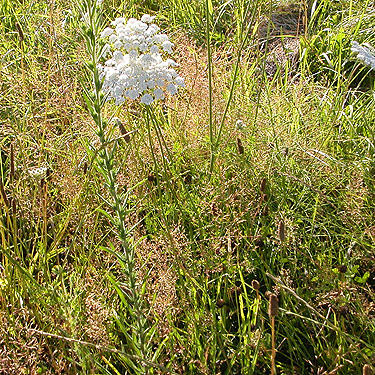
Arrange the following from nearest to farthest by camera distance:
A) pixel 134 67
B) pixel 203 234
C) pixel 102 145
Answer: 1. pixel 102 145
2. pixel 134 67
3. pixel 203 234

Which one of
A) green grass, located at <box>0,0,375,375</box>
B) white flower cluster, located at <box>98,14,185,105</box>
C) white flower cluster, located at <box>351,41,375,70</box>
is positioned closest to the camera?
white flower cluster, located at <box>98,14,185,105</box>

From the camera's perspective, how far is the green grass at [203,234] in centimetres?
157

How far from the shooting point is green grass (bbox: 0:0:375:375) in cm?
157

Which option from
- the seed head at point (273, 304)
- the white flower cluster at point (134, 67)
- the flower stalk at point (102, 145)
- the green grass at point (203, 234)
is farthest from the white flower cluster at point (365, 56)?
the seed head at point (273, 304)

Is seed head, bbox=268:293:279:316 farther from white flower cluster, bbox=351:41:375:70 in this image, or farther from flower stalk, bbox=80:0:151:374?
white flower cluster, bbox=351:41:375:70

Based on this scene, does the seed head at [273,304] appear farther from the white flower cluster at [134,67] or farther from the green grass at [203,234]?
the white flower cluster at [134,67]

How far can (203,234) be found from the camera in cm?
190

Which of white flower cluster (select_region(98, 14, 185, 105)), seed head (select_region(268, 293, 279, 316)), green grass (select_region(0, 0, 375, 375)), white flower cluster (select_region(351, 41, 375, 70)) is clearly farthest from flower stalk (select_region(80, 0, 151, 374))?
white flower cluster (select_region(351, 41, 375, 70))

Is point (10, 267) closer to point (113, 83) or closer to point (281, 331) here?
point (113, 83)

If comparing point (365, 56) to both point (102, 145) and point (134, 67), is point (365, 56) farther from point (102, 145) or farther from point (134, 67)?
point (102, 145)

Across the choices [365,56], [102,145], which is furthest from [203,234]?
[365,56]

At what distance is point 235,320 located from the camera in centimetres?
183

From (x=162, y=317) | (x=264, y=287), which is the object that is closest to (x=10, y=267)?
(x=162, y=317)

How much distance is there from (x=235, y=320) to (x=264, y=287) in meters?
0.18
